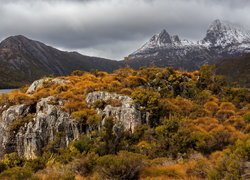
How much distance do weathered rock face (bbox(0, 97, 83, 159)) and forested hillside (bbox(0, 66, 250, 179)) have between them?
0.07 m

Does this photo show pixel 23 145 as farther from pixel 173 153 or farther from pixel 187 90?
pixel 187 90

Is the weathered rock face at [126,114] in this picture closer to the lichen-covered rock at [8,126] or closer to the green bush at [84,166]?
the lichen-covered rock at [8,126]

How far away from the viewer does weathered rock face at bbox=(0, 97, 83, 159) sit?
88.6 feet

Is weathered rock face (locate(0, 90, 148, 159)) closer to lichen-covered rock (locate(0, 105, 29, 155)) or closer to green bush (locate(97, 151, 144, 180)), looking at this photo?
lichen-covered rock (locate(0, 105, 29, 155))

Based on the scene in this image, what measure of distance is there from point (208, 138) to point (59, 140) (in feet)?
35.9

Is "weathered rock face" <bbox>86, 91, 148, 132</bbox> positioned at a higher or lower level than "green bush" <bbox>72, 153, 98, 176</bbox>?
higher

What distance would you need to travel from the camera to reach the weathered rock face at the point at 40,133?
88.6ft

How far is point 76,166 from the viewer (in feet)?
55.6

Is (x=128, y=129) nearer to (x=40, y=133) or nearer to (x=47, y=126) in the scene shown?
(x=47, y=126)

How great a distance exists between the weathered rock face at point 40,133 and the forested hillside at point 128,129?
0.25 ft

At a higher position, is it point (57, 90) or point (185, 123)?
point (57, 90)

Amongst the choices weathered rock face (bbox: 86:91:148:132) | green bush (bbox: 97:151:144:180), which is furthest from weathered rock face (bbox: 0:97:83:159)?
green bush (bbox: 97:151:144:180)

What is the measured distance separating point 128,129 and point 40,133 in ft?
22.1

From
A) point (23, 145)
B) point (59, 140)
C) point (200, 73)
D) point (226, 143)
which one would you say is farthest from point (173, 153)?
point (200, 73)
